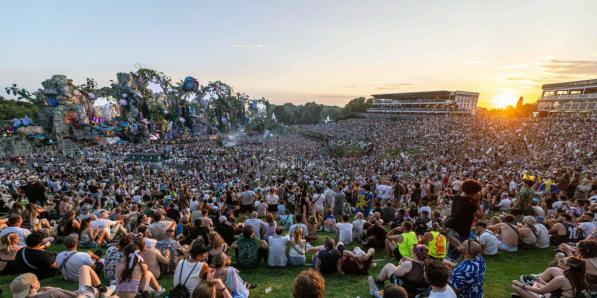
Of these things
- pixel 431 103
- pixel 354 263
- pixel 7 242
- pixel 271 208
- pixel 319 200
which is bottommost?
pixel 271 208

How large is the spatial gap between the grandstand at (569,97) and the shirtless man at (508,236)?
47.1 metres

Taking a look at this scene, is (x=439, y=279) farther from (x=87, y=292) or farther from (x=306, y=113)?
(x=306, y=113)

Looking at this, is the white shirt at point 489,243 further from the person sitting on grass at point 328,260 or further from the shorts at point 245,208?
the shorts at point 245,208

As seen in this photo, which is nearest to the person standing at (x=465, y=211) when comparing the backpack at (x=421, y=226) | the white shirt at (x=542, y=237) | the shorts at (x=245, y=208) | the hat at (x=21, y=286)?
the backpack at (x=421, y=226)

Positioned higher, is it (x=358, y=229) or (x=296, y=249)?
(x=296, y=249)

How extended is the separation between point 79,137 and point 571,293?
172ft

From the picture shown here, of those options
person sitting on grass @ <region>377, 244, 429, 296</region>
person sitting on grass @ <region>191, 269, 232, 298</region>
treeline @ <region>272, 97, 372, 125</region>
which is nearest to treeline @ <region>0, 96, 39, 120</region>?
person sitting on grass @ <region>191, 269, 232, 298</region>

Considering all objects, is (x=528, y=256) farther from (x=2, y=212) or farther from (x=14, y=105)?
(x=14, y=105)

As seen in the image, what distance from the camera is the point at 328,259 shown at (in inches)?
208

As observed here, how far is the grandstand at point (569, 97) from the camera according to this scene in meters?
43.9

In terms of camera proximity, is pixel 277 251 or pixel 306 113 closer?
pixel 277 251

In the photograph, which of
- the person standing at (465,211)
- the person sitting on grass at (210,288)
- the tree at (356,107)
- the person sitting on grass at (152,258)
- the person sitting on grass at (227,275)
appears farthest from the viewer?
the tree at (356,107)

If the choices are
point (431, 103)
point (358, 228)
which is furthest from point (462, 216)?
point (431, 103)

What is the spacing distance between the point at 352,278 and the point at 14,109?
66.7 m
